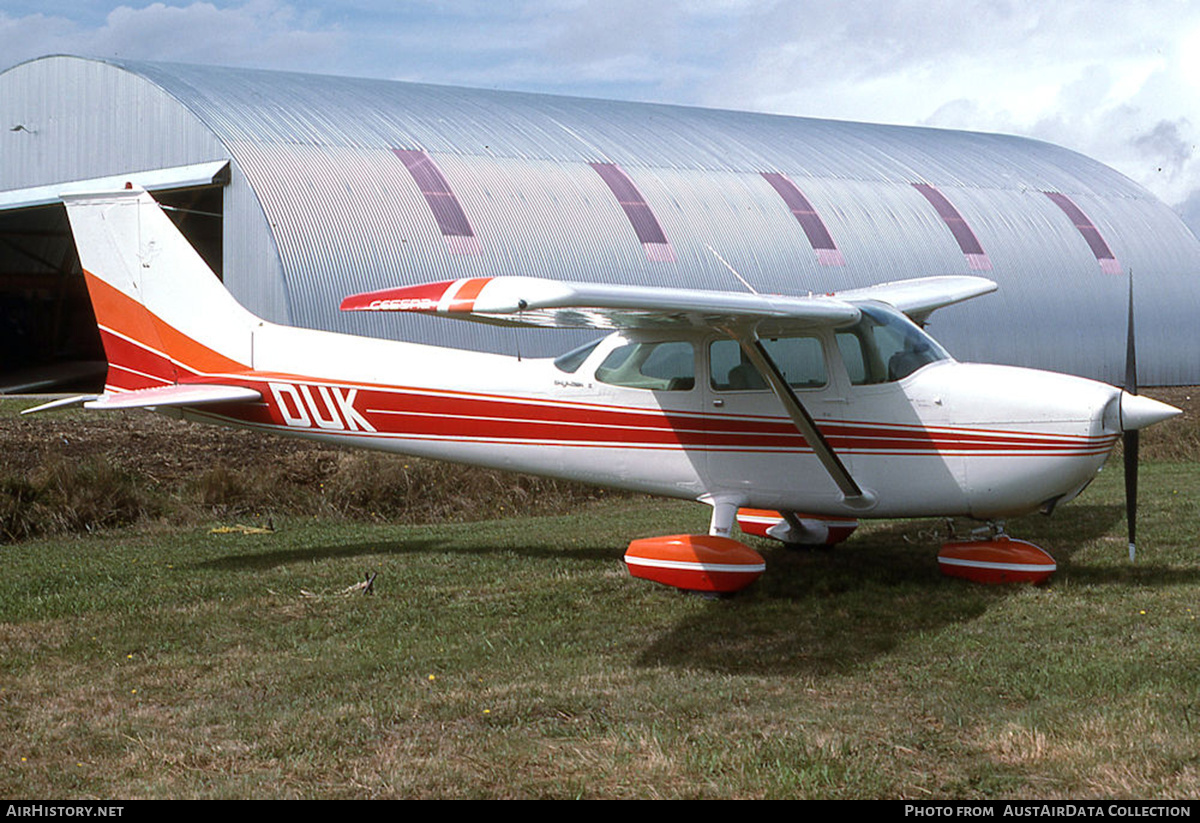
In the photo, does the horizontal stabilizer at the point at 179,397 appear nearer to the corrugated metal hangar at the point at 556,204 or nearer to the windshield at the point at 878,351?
the windshield at the point at 878,351

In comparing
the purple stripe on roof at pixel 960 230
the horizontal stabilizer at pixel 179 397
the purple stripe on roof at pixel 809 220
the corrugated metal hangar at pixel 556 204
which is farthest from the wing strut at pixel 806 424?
the purple stripe on roof at pixel 960 230

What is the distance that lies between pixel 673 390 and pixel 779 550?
223cm

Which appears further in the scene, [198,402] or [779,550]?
[779,550]

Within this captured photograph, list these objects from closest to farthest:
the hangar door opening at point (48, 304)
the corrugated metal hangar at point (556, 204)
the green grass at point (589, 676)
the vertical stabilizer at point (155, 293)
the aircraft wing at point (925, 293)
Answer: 1. the green grass at point (589, 676)
2. the vertical stabilizer at point (155, 293)
3. the aircraft wing at point (925, 293)
4. the corrugated metal hangar at point (556, 204)
5. the hangar door opening at point (48, 304)

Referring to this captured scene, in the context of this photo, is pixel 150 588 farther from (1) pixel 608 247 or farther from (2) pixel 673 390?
(1) pixel 608 247

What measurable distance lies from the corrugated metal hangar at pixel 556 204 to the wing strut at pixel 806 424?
1155 cm

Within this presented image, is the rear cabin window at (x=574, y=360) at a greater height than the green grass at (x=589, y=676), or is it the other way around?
→ the rear cabin window at (x=574, y=360)

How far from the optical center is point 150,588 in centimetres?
919

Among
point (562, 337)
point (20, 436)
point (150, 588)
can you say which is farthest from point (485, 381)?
point (562, 337)

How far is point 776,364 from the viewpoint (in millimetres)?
8695

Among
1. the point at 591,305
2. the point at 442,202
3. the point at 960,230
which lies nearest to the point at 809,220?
the point at 960,230

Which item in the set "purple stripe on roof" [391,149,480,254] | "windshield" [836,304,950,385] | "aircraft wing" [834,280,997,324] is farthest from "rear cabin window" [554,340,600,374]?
"purple stripe on roof" [391,149,480,254]

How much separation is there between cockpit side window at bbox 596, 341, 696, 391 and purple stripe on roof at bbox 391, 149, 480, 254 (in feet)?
36.4

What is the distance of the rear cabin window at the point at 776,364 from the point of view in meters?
8.65
